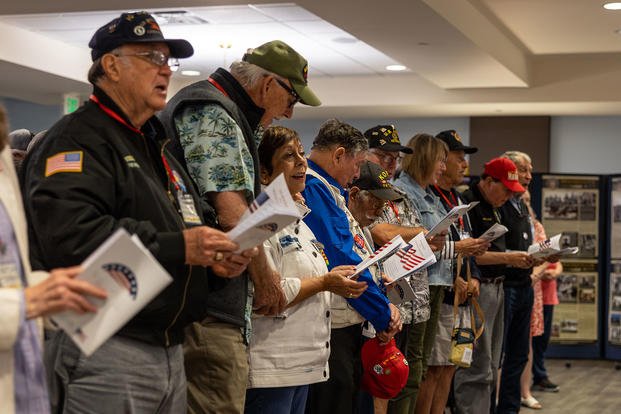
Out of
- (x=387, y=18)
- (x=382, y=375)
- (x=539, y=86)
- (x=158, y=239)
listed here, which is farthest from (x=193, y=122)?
(x=539, y=86)

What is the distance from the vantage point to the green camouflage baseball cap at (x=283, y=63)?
3.07 meters

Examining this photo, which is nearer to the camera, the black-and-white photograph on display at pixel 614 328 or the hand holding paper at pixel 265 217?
the hand holding paper at pixel 265 217

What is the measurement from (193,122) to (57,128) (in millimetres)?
577

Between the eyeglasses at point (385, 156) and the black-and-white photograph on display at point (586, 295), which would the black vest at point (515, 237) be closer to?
the eyeglasses at point (385, 156)

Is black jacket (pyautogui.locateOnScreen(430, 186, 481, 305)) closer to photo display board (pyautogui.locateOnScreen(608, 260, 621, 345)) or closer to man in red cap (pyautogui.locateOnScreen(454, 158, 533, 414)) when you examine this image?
man in red cap (pyautogui.locateOnScreen(454, 158, 533, 414))

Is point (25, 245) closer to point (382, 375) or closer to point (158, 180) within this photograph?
point (158, 180)

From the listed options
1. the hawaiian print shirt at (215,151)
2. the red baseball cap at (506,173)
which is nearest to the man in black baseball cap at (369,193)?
the red baseball cap at (506,173)

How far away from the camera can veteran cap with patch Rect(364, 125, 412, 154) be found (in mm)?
5004

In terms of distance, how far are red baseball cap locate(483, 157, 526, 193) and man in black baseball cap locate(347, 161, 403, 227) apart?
1.49 metres

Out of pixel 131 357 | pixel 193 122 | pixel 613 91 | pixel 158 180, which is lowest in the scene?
pixel 131 357

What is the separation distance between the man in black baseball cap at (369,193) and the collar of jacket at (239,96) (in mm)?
1445

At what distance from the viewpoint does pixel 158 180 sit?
7.93 ft

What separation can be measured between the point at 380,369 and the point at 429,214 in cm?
138

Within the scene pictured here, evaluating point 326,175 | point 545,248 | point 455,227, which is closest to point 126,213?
point 326,175
